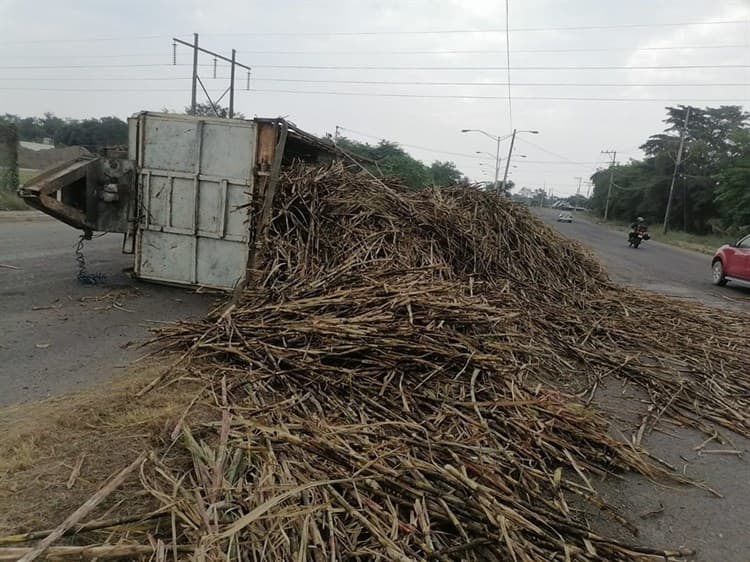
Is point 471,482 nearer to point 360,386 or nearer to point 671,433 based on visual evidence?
point 360,386

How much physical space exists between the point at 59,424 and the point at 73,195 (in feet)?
14.5

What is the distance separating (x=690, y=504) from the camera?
3039 millimetres

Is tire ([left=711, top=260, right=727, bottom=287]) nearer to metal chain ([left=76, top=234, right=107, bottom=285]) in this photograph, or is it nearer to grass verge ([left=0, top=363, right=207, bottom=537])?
grass verge ([left=0, top=363, right=207, bottom=537])

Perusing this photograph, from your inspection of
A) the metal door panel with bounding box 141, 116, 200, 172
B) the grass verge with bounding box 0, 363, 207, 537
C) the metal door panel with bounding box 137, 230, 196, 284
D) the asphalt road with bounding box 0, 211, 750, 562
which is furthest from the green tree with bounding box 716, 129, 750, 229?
the grass verge with bounding box 0, 363, 207, 537

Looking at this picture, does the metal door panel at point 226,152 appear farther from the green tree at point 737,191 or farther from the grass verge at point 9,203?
the green tree at point 737,191

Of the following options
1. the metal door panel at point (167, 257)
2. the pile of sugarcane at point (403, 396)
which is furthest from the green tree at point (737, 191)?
the metal door panel at point (167, 257)

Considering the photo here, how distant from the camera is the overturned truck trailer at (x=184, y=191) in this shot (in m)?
6.26

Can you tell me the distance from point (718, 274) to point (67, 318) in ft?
48.4

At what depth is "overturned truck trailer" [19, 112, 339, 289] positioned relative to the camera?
6258mm

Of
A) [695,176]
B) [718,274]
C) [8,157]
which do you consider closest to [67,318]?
[718,274]

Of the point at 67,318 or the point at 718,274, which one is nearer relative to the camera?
the point at 67,318

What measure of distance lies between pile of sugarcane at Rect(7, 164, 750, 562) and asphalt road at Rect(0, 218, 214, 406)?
2.34ft

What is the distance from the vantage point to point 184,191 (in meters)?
6.58

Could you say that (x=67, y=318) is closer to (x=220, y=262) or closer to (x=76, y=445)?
(x=220, y=262)
